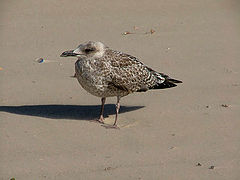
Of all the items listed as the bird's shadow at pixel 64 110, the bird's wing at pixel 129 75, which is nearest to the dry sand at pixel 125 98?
the bird's shadow at pixel 64 110

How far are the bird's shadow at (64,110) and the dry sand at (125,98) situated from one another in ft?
0.06

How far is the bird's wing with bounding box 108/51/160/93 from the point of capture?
373 inches

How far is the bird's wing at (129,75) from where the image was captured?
9.47 m

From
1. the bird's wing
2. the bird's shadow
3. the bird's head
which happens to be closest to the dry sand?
the bird's shadow

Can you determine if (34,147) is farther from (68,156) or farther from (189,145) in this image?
(189,145)

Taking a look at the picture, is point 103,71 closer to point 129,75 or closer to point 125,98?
point 129,75

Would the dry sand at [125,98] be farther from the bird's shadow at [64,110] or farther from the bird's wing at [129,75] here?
the bird's wing at [129,75]

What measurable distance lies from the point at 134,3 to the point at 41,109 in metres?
7.56

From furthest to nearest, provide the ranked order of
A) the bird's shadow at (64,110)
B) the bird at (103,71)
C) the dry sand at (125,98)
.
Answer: the bird's shadow at (64,110) → the bird at (103,71) → the dry sand at (125,98)

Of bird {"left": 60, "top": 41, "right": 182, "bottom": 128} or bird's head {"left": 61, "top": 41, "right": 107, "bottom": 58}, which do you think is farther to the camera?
bird's head {"left": 61, "top": 41, "right": 107, "bottom": 58}

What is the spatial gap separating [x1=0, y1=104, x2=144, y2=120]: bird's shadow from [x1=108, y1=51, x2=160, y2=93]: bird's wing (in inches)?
22.2

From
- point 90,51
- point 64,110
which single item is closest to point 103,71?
point 90,51

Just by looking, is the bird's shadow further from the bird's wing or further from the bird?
the bird's wing

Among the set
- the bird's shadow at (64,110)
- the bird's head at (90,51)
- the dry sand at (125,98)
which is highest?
the bird's head at (90,51)
